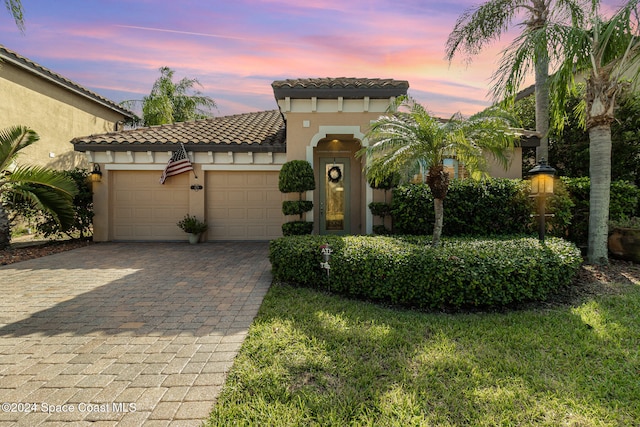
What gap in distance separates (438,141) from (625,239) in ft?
16.3

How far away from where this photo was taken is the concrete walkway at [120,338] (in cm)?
248

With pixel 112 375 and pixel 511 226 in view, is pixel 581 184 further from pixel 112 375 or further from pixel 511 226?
pixel 112 375

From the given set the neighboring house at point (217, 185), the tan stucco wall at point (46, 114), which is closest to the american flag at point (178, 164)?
the neighboring house at point (217, 185)

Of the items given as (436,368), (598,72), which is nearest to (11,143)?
(436,368)

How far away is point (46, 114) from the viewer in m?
12.7

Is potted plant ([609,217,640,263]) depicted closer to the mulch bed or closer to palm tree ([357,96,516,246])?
palm tree ([357,96,516,246])

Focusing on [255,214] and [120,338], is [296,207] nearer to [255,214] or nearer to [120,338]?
[255,214]

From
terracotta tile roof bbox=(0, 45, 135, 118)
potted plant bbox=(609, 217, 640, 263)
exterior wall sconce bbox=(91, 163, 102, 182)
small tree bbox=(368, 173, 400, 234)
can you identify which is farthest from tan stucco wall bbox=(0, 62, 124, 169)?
potted plant bbox=(609, 217, 640, 263)

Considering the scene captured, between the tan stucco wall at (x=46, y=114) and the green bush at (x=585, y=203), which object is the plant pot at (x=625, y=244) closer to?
the green bush at (x=585, y=203)

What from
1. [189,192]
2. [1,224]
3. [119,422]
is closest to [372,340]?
[119,422]

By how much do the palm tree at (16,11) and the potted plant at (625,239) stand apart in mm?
12472

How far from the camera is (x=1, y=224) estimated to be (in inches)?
351

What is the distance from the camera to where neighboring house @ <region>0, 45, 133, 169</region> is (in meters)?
11.2

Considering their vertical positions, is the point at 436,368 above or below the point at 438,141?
below
